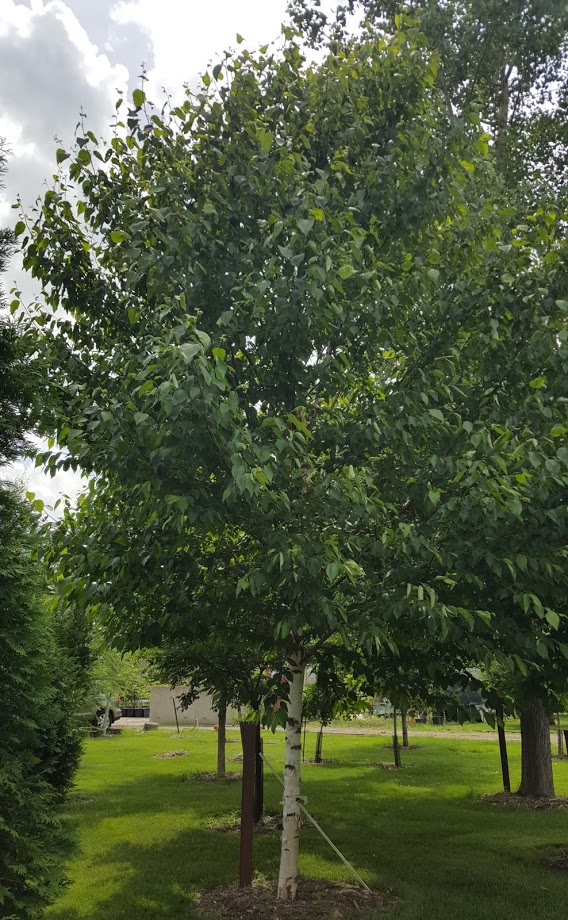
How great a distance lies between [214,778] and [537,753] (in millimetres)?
7613

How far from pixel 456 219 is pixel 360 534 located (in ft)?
11.5

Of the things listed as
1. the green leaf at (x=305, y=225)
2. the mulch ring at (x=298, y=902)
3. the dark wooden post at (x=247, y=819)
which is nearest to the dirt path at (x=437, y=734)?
the mulch ring at (x=298, y=902)

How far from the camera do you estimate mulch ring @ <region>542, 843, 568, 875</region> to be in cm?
931

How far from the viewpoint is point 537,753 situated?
14070 millimetres

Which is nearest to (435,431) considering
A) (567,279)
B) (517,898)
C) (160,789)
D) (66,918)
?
(567,279)

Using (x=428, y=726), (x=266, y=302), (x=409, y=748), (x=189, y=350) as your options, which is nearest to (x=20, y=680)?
(x=189, y=350)

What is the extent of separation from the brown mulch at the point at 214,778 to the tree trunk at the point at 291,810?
33.2 ft

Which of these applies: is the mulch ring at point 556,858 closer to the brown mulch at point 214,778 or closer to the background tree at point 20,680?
the background tree at point 20,680

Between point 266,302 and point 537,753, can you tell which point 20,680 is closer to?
point 266,302

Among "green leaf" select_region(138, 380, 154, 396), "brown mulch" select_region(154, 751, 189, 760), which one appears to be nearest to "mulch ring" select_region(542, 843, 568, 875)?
"green leaf" select_region(138, 380, 154, 396)

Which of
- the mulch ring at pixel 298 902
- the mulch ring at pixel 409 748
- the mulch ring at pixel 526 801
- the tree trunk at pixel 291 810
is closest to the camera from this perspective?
the mulch ring at pixel 298 902

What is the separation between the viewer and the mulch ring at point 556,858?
30.6 ft

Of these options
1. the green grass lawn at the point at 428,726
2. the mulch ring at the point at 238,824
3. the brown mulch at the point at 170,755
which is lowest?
the brown mulch at the point at 170,755

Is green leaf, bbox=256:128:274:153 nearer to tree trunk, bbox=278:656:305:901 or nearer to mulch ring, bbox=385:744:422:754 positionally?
tree trunk, bbox=278:656:305:901
